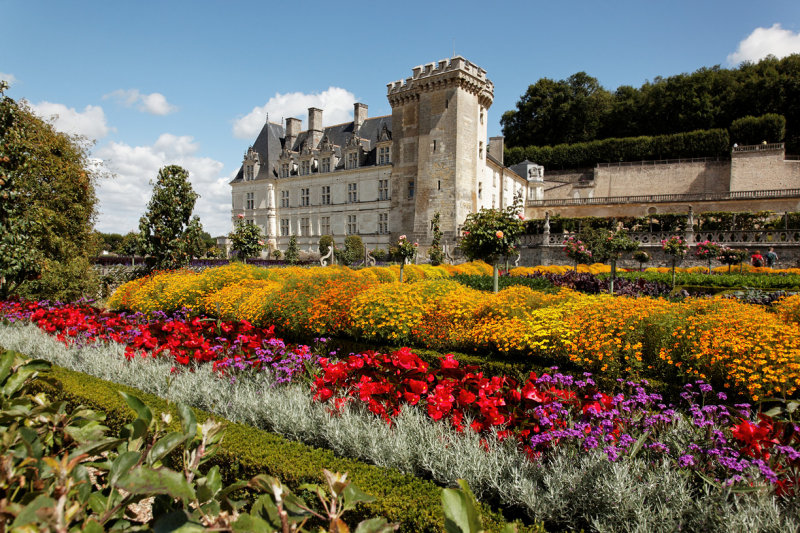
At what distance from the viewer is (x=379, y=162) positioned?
38094 millimetres

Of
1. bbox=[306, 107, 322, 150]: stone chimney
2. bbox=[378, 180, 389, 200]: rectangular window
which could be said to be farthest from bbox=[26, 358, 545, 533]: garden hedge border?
bbox=[306, 107, 322, 150]: stone chimney

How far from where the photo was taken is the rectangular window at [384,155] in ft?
124

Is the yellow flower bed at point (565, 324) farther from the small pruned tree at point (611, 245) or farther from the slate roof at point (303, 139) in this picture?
the slate roof at point (303, 139)

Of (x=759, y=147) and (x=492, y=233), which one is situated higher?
(x=759, y=147)

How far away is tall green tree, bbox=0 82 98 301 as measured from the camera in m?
8.34

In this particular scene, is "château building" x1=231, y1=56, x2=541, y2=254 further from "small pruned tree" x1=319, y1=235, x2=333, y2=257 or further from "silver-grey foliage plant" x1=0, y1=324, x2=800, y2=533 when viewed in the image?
"silver-grey foliage plant" x1=0, y1=324, x2=800, y2=533

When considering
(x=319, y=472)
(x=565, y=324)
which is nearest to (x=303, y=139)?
(x=565, y=324)

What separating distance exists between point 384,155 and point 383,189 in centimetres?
272

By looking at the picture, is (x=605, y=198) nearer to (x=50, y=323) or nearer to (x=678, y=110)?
(x=678, y=110)

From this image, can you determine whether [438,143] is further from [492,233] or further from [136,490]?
[136,490]

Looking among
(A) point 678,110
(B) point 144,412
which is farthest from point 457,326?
(A) point 678,110

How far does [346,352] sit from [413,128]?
31329mm

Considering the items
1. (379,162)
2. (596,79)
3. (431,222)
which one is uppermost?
(596,79)

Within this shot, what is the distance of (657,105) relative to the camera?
4812 cm
